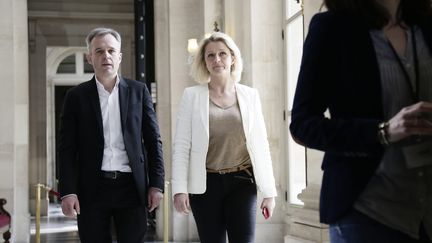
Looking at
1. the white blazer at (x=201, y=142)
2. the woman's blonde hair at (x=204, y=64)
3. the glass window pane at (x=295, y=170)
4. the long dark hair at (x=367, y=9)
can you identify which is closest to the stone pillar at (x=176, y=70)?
the glass window pane at (x=295, y=170)

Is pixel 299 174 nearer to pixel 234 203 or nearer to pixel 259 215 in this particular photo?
pixel 259 215

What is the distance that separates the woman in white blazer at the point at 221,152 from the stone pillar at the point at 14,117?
767 centimetres

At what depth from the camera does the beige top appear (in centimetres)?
404

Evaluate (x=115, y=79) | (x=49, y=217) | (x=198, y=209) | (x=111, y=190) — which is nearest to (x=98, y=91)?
(x=115, y=79)

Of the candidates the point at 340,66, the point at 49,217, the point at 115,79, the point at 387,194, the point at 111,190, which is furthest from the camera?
the point at 49,217

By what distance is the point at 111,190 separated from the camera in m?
3.85

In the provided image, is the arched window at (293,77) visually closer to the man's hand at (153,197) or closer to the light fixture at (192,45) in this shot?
the light fixture at (192,45)

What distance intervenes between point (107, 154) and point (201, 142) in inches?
19.4

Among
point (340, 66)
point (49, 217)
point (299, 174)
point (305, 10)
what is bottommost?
point (49, 217)

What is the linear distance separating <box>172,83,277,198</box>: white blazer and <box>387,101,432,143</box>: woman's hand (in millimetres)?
2387

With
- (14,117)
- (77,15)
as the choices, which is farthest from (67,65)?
(14,117)

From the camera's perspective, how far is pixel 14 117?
11523mm

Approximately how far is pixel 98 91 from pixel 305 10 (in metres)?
2.69

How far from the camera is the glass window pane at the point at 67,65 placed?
2458 cm
